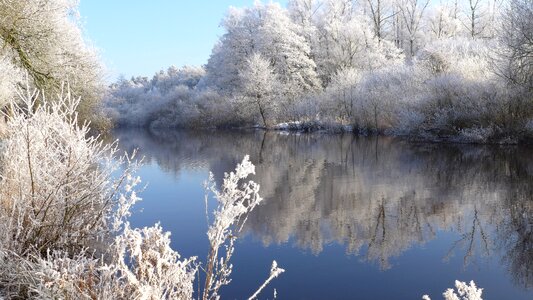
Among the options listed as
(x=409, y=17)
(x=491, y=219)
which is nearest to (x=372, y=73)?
(x=409, y=17)

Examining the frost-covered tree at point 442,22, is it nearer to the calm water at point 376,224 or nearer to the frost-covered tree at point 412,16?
the frost-covered tree at point 412,16

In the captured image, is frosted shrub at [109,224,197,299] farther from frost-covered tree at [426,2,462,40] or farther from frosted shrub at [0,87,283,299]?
frost-covered tree at [426,2,462,40]

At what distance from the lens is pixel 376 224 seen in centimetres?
809

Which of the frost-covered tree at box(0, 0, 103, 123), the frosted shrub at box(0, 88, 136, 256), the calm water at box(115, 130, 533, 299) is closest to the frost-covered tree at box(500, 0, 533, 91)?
the calm water at box(115, 130, 533, 299)

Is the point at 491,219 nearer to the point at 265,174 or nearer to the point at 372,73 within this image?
the point at 265,174

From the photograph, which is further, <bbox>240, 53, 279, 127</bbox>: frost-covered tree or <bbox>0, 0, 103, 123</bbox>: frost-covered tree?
<bbox>240, 53, 279, 127</bbox>: frost-covered tree

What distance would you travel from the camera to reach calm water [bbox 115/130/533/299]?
5781 mm

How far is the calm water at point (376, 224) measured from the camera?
578 cm

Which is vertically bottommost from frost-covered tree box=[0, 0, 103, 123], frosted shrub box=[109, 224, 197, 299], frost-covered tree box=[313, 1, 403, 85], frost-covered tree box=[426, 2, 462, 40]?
frosted shrub box=[109, 224, 197, 299]

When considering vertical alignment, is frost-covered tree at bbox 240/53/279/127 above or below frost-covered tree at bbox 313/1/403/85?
below

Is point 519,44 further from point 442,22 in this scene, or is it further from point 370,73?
point 442,22

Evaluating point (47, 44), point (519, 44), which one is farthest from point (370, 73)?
point (47, 44)

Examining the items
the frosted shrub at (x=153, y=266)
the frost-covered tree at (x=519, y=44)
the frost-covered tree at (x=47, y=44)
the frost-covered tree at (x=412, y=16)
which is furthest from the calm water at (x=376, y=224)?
the frost-covered tree at (x=412, y=16)

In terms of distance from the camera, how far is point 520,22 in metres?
16.8
